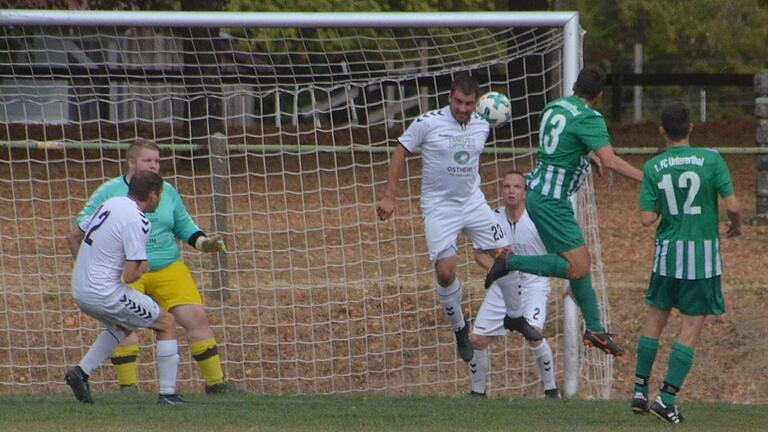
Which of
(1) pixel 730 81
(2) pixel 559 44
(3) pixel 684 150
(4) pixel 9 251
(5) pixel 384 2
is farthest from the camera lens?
(1) pixel 730 81

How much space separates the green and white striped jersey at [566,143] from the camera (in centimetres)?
885

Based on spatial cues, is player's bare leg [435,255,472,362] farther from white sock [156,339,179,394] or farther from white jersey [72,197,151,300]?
white jersey [72,197,151,300]

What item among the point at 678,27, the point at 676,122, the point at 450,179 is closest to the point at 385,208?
the point at 450,179

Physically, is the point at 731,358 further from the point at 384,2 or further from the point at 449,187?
the point at 384,2

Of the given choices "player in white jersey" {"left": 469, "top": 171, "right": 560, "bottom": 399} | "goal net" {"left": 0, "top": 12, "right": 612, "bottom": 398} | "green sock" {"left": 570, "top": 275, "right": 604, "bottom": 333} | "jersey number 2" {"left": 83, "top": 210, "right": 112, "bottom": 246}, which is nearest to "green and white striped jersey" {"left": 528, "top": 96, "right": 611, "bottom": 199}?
"green sock" {"left": 570, "top": 275, "right": 604, "bottom": 333}

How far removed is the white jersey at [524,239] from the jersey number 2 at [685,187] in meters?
2.80

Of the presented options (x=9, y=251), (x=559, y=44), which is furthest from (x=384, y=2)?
(x=559, y=44)

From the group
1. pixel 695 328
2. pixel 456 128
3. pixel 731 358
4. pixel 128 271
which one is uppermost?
pixel 456 128

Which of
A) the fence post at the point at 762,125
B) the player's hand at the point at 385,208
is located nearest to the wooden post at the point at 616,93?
the fence post at the point at 762,125

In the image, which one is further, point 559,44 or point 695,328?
point 559,44

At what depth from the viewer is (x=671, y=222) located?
834 cm

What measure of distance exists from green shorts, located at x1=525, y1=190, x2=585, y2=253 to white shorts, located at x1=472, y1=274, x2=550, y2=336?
1.89 m

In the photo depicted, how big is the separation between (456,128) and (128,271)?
2.66 metres

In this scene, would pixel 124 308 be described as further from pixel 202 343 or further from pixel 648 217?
pixel 648 217
